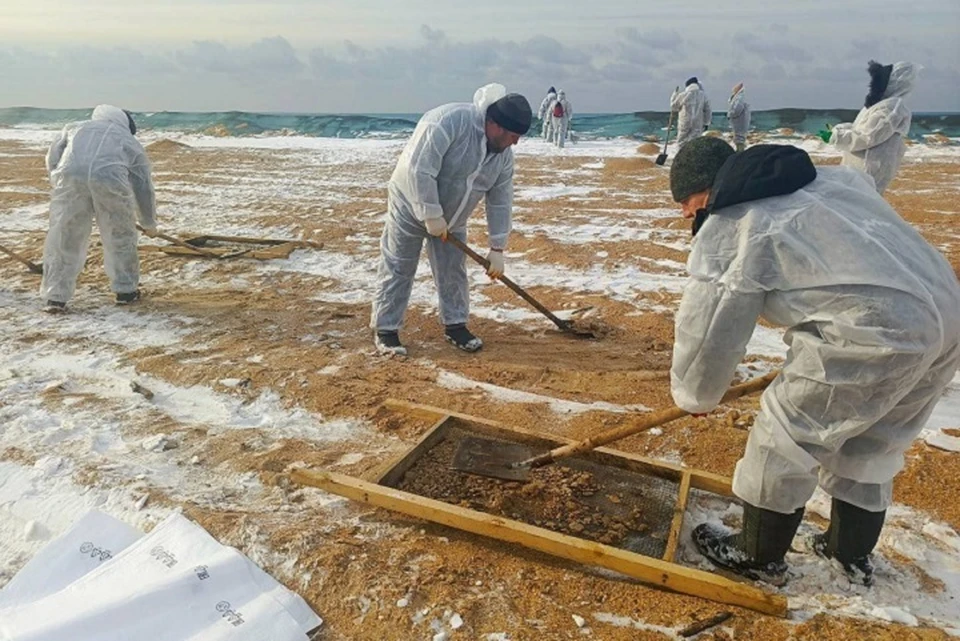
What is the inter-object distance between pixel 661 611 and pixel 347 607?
3.60ft

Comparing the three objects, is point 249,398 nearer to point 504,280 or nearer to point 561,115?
point 504,280

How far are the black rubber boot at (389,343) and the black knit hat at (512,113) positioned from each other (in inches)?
66.0

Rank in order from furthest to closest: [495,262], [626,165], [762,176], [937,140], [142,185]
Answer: [937,140], [626,165], [142,185], [495,262], [762,176]

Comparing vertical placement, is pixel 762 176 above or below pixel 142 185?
above

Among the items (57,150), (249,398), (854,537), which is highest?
(57,150)

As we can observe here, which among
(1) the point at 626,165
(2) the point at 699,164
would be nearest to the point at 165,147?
(1) the point at 626,165

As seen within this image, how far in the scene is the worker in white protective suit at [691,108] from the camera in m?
13.9

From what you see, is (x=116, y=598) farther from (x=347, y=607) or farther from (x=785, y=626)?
(x=785, y=626)

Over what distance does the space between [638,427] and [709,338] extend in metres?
0.64

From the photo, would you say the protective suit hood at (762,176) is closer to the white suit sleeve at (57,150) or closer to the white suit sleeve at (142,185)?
the white suit sleeve at (142,185)

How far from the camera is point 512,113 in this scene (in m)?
3.99

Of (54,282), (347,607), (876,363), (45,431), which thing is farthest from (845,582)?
(54,282)

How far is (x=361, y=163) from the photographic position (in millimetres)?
17016

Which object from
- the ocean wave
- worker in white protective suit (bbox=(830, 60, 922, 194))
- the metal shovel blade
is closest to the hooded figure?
the ocean wave
